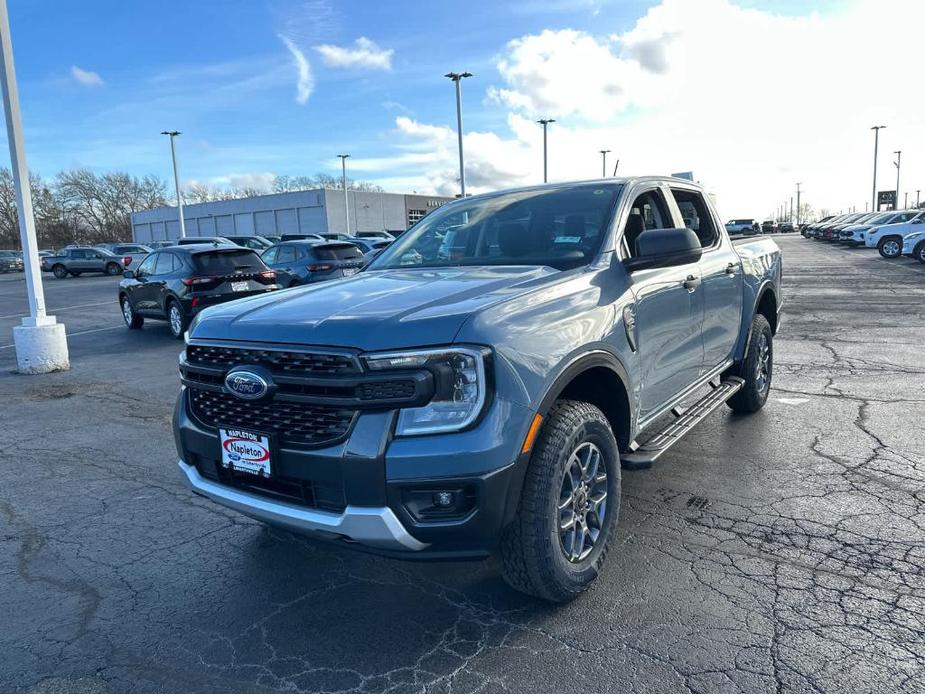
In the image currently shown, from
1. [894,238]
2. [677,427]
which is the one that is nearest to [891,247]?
[894,238]

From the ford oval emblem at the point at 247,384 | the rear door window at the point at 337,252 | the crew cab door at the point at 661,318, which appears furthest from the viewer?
the rear door window at the point at 337,252

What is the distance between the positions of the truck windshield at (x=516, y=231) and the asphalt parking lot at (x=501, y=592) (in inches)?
63.2

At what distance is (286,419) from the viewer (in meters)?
2.80

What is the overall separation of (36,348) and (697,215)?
8675 millimetres

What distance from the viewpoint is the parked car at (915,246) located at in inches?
932

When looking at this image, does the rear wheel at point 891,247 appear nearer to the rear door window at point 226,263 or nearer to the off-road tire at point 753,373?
the rear door window at point 226,263

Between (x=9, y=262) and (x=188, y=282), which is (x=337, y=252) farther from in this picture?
(x=9, y=262)

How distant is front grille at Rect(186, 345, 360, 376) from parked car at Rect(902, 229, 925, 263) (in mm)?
26512

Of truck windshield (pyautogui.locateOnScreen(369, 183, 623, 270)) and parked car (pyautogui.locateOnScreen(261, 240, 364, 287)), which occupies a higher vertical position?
truck windshield (pyautogui.locateOnScreen(369, 183, 623, 270))

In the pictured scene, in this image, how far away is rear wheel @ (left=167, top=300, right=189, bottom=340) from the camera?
41.0ft

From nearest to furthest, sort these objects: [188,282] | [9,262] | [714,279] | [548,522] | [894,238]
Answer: [548,522] < [714,279] < [188,282] < [894,238] < [9,262]

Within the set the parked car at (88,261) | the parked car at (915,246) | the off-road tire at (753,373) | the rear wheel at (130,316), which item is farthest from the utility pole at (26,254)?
the parked car at (88,261)

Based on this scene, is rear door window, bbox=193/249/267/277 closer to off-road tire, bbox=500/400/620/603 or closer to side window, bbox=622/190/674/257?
side window, bbox=622/190/674/257

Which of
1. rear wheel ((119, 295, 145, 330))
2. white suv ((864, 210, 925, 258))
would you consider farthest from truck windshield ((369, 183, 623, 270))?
white suv ((864, 210, 925, 258))
